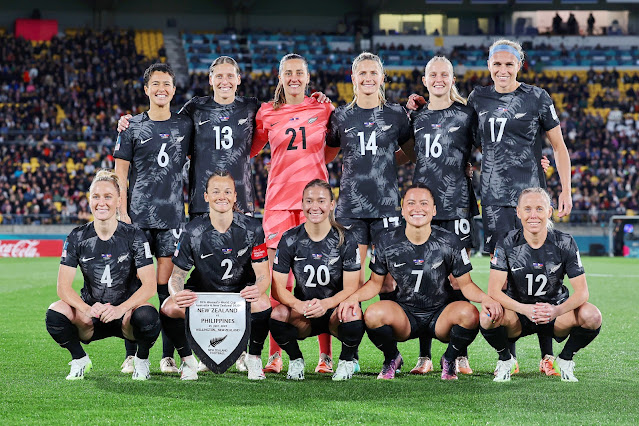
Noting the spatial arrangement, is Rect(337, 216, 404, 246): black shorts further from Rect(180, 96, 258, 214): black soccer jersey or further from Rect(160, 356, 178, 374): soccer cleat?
Rect(160, 356, 178, 374): soccer cleat

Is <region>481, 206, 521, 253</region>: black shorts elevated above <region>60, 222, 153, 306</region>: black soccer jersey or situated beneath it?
elevated above

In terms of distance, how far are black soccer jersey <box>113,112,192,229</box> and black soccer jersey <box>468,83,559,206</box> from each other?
6.90 ft

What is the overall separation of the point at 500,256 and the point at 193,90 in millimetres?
25039

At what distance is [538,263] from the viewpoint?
5215 millimetres

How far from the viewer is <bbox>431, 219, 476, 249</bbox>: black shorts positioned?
222 inches

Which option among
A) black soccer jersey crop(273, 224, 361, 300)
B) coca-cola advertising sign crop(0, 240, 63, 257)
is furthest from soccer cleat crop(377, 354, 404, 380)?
coca-cola advertising sign crop(0, 240, 63, 257)

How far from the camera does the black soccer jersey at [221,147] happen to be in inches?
232

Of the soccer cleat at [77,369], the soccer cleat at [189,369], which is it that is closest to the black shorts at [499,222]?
the soccer cleat at [189,369]

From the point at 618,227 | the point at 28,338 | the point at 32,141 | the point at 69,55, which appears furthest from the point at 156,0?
the point at 28,338

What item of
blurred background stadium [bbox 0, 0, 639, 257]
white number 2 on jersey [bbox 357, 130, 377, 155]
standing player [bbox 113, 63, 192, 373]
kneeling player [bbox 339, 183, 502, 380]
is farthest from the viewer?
blurred background stadium [bbox 0, 0, 639, 257]

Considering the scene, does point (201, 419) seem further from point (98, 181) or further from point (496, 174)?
point (496, 174)

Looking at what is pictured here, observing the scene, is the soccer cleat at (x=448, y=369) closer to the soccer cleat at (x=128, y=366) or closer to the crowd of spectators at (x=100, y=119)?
the soccer cleat at (x=128, y=366)

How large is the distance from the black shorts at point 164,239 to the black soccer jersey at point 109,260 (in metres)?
0.47

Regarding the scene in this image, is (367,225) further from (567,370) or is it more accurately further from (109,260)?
(109,260)
